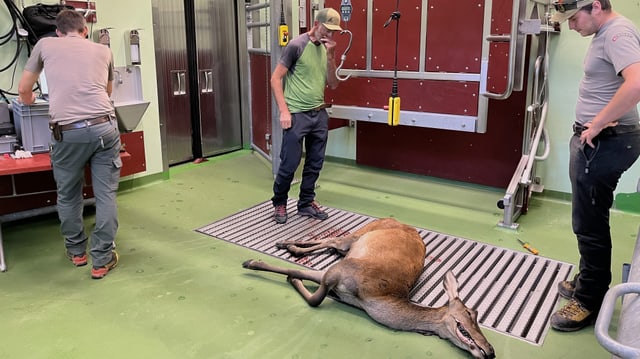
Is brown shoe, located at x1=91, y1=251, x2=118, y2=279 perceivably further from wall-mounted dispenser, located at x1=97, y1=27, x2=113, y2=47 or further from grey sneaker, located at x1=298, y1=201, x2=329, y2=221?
wall-mounted dispenser, located at x1=97, y1=27, x2=113, y2=47

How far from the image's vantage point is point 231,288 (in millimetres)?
3322

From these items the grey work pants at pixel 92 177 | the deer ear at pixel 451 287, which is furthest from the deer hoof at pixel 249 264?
the deer ear at pixel 451 287

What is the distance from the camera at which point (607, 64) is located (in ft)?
8.25

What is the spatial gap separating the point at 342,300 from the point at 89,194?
278cm

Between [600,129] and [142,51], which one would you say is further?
[142,51]

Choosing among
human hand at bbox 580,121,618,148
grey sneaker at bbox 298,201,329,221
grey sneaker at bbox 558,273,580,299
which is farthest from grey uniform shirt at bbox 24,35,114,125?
grey sneaker at bbox 558,273,580,299

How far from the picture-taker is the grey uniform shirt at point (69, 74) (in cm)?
325

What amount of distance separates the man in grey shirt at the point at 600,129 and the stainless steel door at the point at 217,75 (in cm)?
455

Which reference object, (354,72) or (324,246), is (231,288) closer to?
(324,246)

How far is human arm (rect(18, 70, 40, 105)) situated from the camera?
3347 mm

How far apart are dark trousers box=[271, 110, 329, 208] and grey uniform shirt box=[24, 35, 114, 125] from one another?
1.50 metres

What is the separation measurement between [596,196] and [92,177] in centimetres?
298

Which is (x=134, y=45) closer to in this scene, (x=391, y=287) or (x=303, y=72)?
(x=303, y=72)

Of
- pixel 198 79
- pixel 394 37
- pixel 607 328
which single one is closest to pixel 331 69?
pixel 394 37
